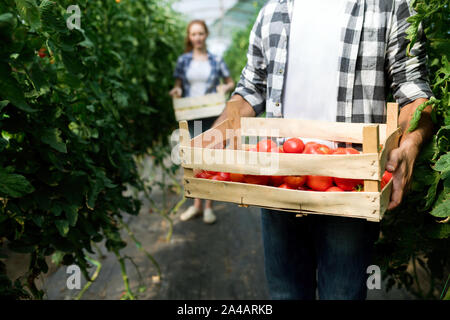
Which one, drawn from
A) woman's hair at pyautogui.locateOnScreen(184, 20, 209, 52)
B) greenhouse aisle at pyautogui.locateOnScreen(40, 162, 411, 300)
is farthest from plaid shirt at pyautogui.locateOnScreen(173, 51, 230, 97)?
greenhouse aisle at pyautogui.locateOnScreen(40, 162, 411, 300)

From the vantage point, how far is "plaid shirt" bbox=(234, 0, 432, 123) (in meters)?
1.34

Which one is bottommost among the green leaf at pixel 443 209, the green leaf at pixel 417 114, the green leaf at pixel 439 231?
the green leaf at pixel 439 231

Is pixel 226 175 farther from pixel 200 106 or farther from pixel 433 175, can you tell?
pixel 200 106

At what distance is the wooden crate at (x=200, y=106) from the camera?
3.61 metres

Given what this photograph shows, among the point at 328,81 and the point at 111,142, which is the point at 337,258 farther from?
the point at 111,142

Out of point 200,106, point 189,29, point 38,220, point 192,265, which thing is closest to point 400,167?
point 38,220

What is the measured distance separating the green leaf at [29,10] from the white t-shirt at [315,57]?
86cm

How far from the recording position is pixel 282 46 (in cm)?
151

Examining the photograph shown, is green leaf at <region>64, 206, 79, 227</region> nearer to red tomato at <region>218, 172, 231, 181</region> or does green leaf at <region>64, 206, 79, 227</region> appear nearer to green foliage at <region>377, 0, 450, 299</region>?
red tomato at <region>218, 172, 231, 181</region>

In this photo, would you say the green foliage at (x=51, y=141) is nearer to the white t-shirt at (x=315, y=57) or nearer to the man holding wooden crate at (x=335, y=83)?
the man holding wooden crate at (x=335, y=83)

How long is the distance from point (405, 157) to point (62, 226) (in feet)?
3.88

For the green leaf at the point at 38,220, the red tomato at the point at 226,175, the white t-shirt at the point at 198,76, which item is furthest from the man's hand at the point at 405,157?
the white t-shirt at the point at 198,76

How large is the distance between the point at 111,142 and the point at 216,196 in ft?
3.27

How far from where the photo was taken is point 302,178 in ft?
4.30
